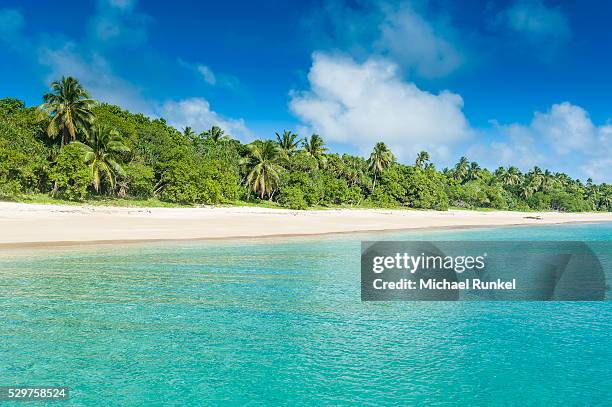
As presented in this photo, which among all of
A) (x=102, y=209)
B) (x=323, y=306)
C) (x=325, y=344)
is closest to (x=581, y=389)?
(x=325, y=344)

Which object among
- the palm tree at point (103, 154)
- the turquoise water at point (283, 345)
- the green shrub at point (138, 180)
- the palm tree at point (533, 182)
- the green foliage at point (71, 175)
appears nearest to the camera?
the turquoise water at point (283, 345)

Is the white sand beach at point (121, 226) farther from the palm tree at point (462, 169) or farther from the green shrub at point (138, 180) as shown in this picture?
the palm tree at point (462, 169)

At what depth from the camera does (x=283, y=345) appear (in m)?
7.70

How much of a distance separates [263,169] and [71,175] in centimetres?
2531

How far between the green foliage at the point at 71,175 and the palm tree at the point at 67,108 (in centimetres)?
747

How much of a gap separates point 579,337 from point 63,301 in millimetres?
10974

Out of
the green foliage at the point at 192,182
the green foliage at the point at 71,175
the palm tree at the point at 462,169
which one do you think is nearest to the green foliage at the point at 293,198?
the green foliage at the point at 192,182

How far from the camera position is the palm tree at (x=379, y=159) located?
84125 millimetres

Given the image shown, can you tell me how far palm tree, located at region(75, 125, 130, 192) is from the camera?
43438 mm

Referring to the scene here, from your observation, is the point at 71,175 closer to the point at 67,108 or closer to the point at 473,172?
the point at 67,108

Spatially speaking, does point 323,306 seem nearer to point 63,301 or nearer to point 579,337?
point 579,337

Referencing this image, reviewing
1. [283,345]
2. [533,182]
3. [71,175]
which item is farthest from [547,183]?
[283,345]

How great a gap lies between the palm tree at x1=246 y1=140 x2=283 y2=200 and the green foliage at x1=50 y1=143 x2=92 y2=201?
22.2 metres

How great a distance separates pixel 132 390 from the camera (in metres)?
5.94
